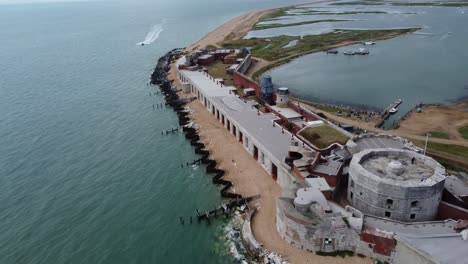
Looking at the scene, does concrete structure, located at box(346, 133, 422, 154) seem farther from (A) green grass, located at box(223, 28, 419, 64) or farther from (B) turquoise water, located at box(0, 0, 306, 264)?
(A) green grass, located at box(223, 28, 419, 64)

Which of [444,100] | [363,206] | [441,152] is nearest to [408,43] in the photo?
[444,100]

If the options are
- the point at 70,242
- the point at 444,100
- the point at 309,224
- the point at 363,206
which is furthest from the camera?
the point at 444,100

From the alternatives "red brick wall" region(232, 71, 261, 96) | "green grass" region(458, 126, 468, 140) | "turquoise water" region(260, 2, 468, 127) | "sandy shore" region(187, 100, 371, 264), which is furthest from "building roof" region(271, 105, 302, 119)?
"green grass" region(458, 126, 468, 140)

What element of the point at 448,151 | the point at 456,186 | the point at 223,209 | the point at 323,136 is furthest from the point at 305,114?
the point at 456,186

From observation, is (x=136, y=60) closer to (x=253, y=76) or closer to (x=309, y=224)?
(x=253, y=76)

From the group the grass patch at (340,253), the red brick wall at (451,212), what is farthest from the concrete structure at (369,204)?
the red brick wall at (451,212)

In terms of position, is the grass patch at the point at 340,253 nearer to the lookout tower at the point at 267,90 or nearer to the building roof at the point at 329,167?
the building roof at the point at 329,167

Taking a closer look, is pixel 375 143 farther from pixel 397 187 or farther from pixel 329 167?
pixel 397 187

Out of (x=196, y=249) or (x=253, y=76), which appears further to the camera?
(x=253, y=76)
